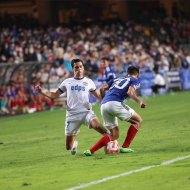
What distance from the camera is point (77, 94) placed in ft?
50.0

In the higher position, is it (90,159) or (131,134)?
(131,134)

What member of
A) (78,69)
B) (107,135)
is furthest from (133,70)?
(107,135)

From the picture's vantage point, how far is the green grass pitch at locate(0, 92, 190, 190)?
11148mm

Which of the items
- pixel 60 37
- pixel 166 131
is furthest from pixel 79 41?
pixel 166 131

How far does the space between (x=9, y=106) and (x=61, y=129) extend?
9.37 metres

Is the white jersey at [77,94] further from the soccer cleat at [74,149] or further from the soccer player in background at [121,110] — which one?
the soccer cleat at [74,149]

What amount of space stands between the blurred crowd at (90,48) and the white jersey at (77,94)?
1575cm

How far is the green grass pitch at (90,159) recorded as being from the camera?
36.6 ft

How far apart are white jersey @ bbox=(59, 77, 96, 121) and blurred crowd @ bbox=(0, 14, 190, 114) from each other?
15751 mm

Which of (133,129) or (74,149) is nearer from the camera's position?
(133,129)

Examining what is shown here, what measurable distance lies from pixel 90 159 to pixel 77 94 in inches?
57.9

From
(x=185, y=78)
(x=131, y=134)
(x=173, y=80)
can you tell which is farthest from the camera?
(x=185, y=78)

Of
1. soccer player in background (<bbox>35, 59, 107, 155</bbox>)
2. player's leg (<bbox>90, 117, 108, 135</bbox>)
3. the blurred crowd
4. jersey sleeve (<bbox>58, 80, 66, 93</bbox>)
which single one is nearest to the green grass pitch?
player's leg (<bbox>90, 117, 108, 135</bbox>)

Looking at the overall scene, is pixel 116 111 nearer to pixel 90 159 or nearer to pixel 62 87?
pixel 62 87
